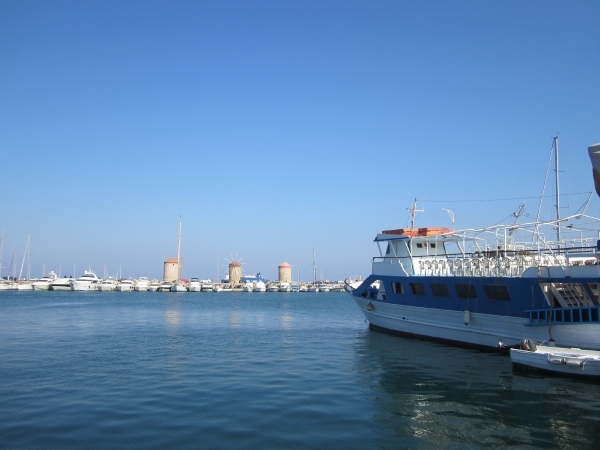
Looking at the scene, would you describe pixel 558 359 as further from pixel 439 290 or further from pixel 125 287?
pixel 125 287

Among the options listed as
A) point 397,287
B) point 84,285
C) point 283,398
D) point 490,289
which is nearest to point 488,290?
point 490,289

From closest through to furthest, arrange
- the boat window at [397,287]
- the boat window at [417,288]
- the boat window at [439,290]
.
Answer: the boat window at [439,290] < the boat window at [417,288] < the boat window at [397,287]

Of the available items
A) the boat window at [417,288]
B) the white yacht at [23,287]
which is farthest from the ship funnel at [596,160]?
the white yacht at [23,287]

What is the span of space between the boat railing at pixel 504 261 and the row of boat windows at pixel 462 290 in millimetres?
604

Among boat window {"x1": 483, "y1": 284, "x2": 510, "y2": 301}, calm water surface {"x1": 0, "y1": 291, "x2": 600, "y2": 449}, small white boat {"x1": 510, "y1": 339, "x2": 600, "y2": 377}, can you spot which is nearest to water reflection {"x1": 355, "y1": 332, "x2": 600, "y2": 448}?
calm water surface {"x1": 0, "y1": 291, "x2": 600, "y2": 449}

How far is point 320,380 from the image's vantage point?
17.7m

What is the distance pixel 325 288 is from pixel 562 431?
449 feet

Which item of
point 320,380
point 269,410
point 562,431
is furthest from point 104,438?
point 562,431

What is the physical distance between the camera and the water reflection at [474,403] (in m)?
11.8

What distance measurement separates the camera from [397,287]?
28125mm

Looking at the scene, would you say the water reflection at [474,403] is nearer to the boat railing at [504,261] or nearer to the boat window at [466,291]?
the boat window at [466,291]

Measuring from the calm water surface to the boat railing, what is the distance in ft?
12.6

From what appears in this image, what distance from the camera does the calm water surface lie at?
1168cm

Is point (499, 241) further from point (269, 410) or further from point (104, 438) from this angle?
point (104, 438)
